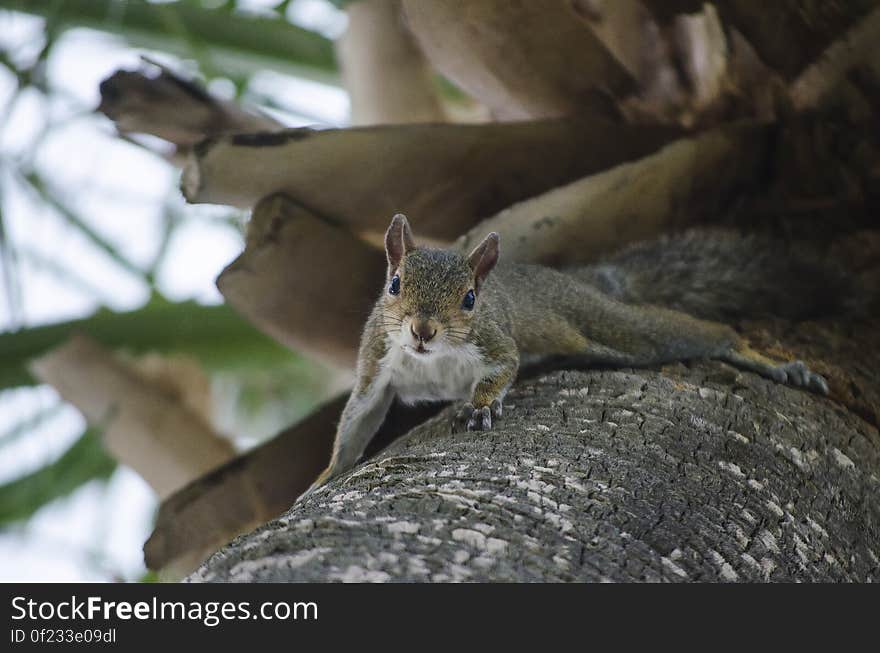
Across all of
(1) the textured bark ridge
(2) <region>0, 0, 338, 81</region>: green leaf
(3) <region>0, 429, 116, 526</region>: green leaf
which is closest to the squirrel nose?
(1) the textured bark ridge

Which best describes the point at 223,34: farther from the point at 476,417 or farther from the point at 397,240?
the point at 476,417

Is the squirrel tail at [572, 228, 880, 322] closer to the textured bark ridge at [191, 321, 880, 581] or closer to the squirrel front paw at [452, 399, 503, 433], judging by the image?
the textured bark ridge at [191, 321, 880, 581]

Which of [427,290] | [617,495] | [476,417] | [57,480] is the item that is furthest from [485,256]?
[57,480]

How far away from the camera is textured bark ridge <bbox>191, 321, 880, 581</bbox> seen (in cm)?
78

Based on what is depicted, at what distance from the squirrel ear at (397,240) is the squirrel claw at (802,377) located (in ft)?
1.55

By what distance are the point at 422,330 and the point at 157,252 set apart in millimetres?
560

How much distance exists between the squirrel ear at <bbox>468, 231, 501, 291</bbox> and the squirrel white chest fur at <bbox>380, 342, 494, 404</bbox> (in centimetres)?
11

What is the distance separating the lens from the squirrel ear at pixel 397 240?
139 cm

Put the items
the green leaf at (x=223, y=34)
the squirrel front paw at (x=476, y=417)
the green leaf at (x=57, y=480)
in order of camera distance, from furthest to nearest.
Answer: the green leaf at (x=223, y=34) < the green leaf at (x=57, y=480) < the squirrel front paw at (x=476, y=417)

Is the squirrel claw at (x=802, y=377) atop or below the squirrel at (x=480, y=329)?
atop

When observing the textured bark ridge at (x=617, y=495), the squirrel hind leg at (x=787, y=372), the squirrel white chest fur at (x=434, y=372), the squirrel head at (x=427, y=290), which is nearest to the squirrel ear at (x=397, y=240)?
the squirrel head at (x=427, y=290)

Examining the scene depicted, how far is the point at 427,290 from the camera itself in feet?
4.84

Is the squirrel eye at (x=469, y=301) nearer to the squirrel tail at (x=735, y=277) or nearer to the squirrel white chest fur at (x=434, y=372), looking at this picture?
the squirrel white chest fur at (x=434, y=372)
